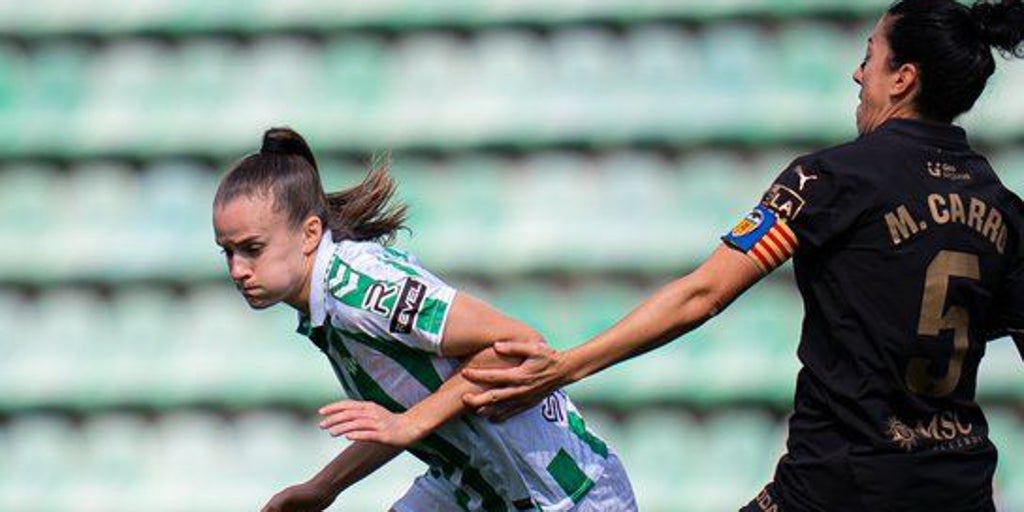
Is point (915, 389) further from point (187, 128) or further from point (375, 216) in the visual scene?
point (187, 128)

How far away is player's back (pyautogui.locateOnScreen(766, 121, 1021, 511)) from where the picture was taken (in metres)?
4.25

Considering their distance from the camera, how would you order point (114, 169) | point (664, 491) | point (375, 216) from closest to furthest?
point (375, 216)
point (664, 491)
point (114, 169)

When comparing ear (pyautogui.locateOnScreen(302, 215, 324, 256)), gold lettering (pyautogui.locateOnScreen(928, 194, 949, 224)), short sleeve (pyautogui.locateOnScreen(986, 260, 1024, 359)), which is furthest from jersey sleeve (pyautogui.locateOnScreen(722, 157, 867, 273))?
ear (pyautogui.locateOnScreen(302, 215, 324, 256))

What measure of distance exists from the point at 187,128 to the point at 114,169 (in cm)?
26

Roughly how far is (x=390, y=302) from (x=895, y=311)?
87 centimetres

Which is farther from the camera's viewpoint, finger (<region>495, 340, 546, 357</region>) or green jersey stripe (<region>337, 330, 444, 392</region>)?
green jersey stripe (<region>337, 330, 444, 392</region>)

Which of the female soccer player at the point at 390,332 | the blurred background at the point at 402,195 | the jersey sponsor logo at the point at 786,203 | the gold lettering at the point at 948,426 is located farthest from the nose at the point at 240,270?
the blurred background at the point at 402,195

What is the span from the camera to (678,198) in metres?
7.00

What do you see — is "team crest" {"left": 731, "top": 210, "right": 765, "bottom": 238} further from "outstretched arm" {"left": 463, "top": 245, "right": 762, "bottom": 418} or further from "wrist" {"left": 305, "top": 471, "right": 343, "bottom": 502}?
"wrist" {"left": 305, "top": 471, "right": 343, "bottom": 502}

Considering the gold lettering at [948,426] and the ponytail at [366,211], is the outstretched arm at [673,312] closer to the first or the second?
the gold lettering at [948,426]

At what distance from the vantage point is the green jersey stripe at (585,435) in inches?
192

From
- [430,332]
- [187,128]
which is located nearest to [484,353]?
[430,332]

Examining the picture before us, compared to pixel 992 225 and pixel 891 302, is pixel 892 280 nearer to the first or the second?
pixel 891 302

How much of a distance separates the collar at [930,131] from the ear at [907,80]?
0.05 m
